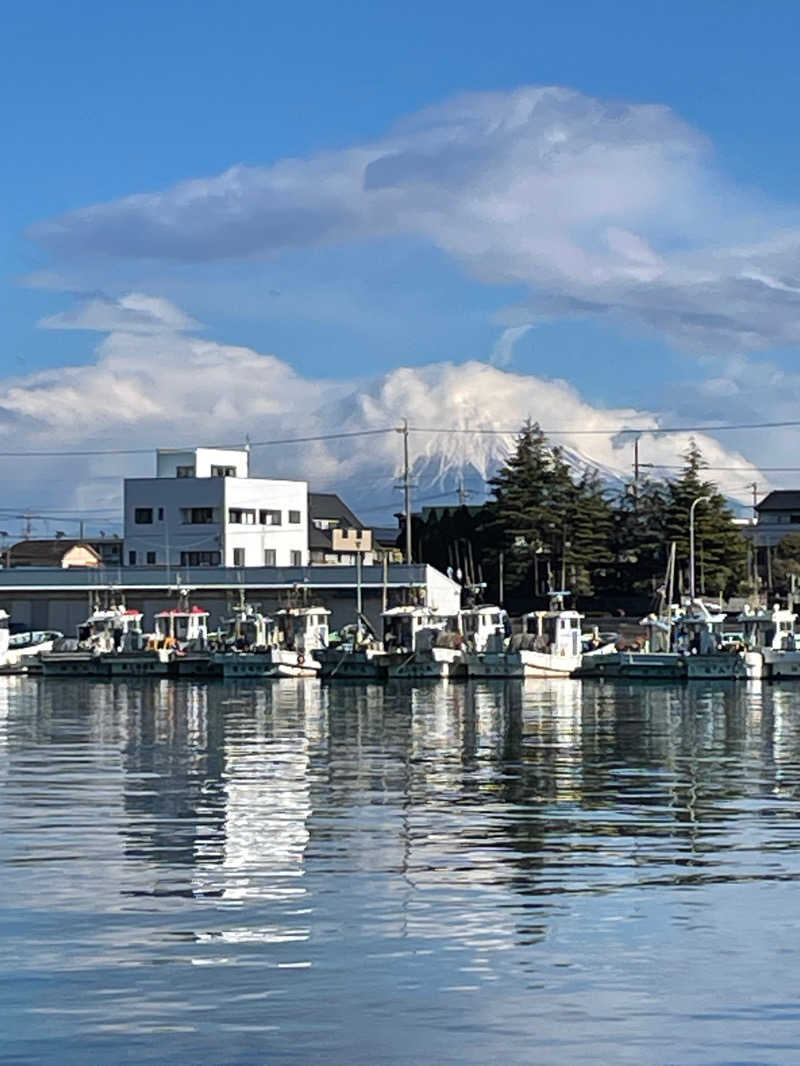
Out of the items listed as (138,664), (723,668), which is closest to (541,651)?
(723,668)

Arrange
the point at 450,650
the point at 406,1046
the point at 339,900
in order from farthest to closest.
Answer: the point at 450,650
the point at 339,900
the point at 406,1046

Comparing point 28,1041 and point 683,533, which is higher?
point 683,533

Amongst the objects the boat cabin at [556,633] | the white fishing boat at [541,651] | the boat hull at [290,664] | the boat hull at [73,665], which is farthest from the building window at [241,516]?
the boat cabin at [556,633]

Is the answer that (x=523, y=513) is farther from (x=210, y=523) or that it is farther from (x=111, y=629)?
(x=111, y=629)

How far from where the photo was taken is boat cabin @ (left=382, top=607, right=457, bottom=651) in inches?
3159

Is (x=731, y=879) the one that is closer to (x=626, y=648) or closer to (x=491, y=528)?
(x=626, y=648)

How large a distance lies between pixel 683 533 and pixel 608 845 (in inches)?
3062

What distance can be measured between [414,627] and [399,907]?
61.9m

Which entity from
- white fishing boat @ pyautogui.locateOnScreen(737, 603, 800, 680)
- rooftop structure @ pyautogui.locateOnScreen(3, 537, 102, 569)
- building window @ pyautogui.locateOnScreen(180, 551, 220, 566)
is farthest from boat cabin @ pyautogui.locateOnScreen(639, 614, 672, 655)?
rooftop structure @ pyautogui.locateOnScreen(3, 537, 102, 569)

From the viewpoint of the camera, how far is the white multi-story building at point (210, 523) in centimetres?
10312

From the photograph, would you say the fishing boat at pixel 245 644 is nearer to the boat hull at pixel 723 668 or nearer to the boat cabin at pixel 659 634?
the boat cabin at pixel 659 634

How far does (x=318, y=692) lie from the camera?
6719 cm

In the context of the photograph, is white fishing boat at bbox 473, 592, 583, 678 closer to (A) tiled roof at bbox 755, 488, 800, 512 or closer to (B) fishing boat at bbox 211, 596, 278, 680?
(B) fishing boat at bbox 211, 596, 278, 680

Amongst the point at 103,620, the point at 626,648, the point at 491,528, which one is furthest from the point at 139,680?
the point at 491,528
